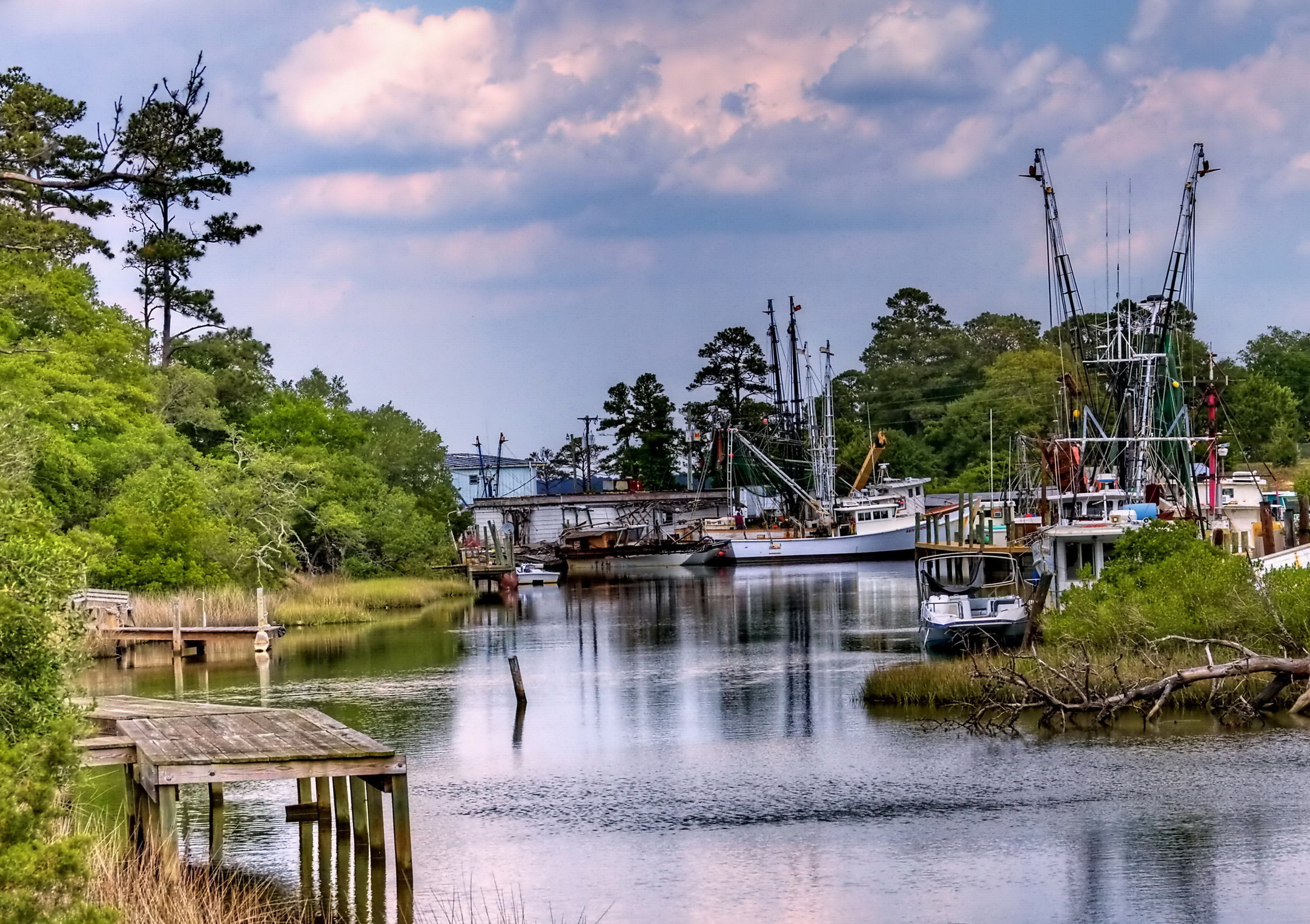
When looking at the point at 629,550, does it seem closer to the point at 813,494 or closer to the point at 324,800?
the point at 813,494

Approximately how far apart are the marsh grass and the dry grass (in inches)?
644

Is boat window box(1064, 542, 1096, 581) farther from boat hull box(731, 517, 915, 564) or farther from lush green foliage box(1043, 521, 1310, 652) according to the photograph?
boat hull box(731, 517, 915, 564)

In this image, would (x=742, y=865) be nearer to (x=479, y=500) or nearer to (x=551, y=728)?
(x=551, y=728)

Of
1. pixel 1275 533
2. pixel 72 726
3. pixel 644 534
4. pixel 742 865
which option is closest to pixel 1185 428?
pixel 1275 533

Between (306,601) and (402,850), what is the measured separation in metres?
46.4

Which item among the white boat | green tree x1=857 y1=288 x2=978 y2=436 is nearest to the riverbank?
the white boat

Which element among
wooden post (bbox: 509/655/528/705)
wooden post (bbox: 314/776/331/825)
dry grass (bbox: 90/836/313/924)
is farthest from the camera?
wooden post (bbox: 509/655/528/705)

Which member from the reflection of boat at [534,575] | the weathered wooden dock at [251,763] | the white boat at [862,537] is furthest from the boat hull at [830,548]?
the weathered wooden dock at [251,763]

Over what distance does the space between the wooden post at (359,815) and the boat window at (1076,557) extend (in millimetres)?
26815

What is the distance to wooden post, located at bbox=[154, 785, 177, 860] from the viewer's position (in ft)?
61.3

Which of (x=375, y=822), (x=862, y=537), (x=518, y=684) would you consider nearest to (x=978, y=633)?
(x=518, y=684)

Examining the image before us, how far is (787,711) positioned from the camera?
36.0m

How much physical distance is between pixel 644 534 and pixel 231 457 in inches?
2210

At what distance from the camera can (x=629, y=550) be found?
118 m
